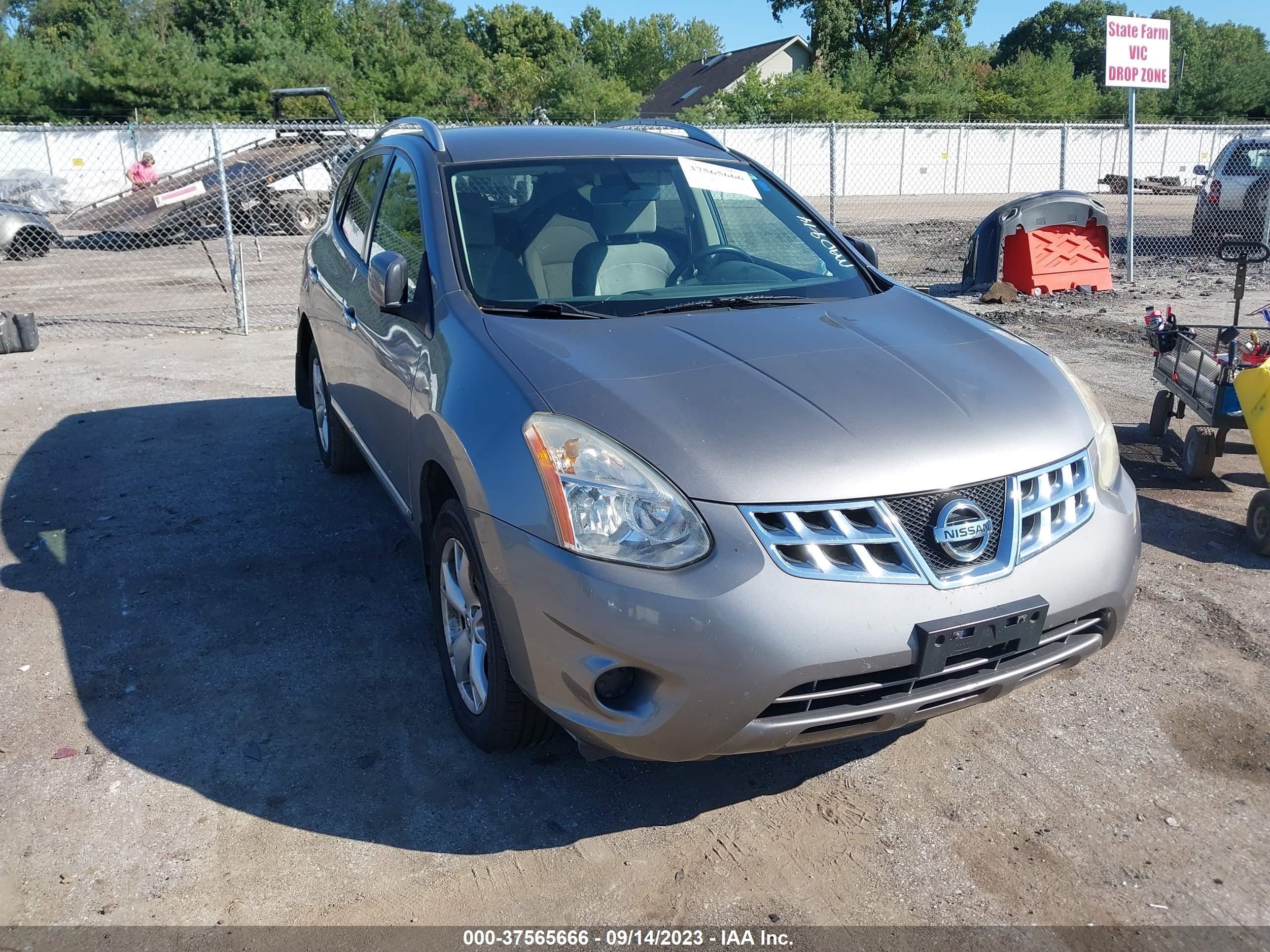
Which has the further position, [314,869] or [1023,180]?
[1023,180]

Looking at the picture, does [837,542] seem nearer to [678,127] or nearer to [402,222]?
[402,222]

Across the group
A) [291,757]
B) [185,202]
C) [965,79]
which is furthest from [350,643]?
[965,79]

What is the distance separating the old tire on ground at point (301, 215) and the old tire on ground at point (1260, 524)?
19054 millimetres

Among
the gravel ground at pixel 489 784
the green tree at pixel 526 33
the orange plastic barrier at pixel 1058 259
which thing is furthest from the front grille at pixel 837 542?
the green tree at pixel 526 33

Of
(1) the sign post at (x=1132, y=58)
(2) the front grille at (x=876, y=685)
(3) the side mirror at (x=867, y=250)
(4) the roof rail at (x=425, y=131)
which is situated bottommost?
(2) the front grille at (x=876, y=685)

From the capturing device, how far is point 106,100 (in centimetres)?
3591

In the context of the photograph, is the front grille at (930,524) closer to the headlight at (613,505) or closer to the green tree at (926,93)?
the headlight at (613,505)

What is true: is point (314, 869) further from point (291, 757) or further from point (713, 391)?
point (713, 391)

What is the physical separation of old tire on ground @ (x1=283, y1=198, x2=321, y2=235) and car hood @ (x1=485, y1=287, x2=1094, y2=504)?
63.0 feet

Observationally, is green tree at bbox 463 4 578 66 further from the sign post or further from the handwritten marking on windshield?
the handwritten marking on windshield

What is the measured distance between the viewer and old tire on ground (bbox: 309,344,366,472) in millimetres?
5531

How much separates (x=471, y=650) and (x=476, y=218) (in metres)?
1.55

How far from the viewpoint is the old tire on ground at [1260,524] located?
466 cm

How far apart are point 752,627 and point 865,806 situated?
983mm
